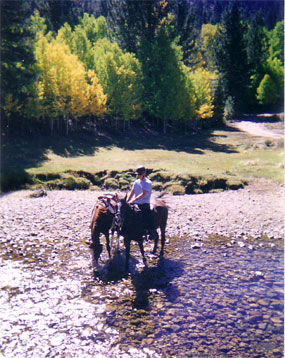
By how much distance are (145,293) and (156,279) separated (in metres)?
1.08

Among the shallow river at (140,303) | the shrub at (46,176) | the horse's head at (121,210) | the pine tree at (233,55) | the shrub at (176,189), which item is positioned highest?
the pine tree at (233,55)

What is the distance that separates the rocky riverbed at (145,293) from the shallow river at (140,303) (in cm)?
3

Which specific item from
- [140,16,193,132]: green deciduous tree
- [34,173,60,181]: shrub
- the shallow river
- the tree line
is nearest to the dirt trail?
the tree line

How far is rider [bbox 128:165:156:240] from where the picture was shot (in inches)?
458

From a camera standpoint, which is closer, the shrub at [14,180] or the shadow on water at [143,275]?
the shadow on water at [143,275]

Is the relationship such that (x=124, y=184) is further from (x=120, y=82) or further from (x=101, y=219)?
(x=120, y=82)

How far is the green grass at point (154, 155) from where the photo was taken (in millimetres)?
30188

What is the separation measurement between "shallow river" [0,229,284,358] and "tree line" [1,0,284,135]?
82.7 ft

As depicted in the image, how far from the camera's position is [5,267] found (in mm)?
11906

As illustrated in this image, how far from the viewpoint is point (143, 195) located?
11.7 metres

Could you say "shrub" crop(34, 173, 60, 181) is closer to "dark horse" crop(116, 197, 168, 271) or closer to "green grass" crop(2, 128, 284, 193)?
"green grass" crop(2, 128, 284, 193)

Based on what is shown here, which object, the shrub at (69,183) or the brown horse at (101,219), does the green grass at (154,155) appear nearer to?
the shrub at (69,183)

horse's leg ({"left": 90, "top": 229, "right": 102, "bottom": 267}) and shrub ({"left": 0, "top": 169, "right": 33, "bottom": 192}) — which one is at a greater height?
shrub ({"left": 0, "top": 169, "right": 33, "bottom": 192})

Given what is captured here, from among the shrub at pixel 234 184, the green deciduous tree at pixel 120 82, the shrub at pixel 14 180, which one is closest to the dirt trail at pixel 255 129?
the green deciduous tree at pixel 120 82
